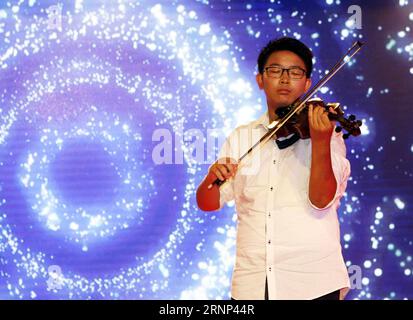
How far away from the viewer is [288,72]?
2074mm

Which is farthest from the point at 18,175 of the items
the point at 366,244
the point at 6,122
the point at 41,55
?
the point at 366,244

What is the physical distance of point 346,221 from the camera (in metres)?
2.82

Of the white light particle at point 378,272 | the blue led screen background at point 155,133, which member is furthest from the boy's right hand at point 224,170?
the white light particle at point 378,272

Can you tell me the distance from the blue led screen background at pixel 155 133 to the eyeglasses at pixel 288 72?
796 millimetres

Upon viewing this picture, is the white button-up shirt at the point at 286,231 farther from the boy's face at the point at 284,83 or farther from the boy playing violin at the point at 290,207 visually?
the boy's face at the point at 284,83

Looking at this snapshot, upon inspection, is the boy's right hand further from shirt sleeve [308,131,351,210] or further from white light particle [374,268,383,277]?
white light particle [374,268,383,277]

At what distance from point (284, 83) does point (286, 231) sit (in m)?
0.47

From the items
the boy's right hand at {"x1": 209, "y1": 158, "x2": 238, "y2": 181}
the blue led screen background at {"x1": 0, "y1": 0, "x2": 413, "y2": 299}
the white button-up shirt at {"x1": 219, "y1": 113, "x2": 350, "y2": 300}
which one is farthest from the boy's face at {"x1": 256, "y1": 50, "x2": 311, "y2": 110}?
the blue led screen background at {"x1": 0, "y1": 0, "x2": 413, "y2": 299}

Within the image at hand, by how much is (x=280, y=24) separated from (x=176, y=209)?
0.93m

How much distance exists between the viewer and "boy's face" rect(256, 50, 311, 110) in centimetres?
206

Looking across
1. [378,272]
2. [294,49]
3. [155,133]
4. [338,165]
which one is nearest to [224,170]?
[338,165]

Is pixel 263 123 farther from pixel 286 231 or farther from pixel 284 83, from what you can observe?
pixel 286 231

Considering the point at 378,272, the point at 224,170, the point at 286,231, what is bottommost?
the point at 378,272

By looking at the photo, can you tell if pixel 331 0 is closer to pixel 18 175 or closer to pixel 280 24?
pixel 280 24
